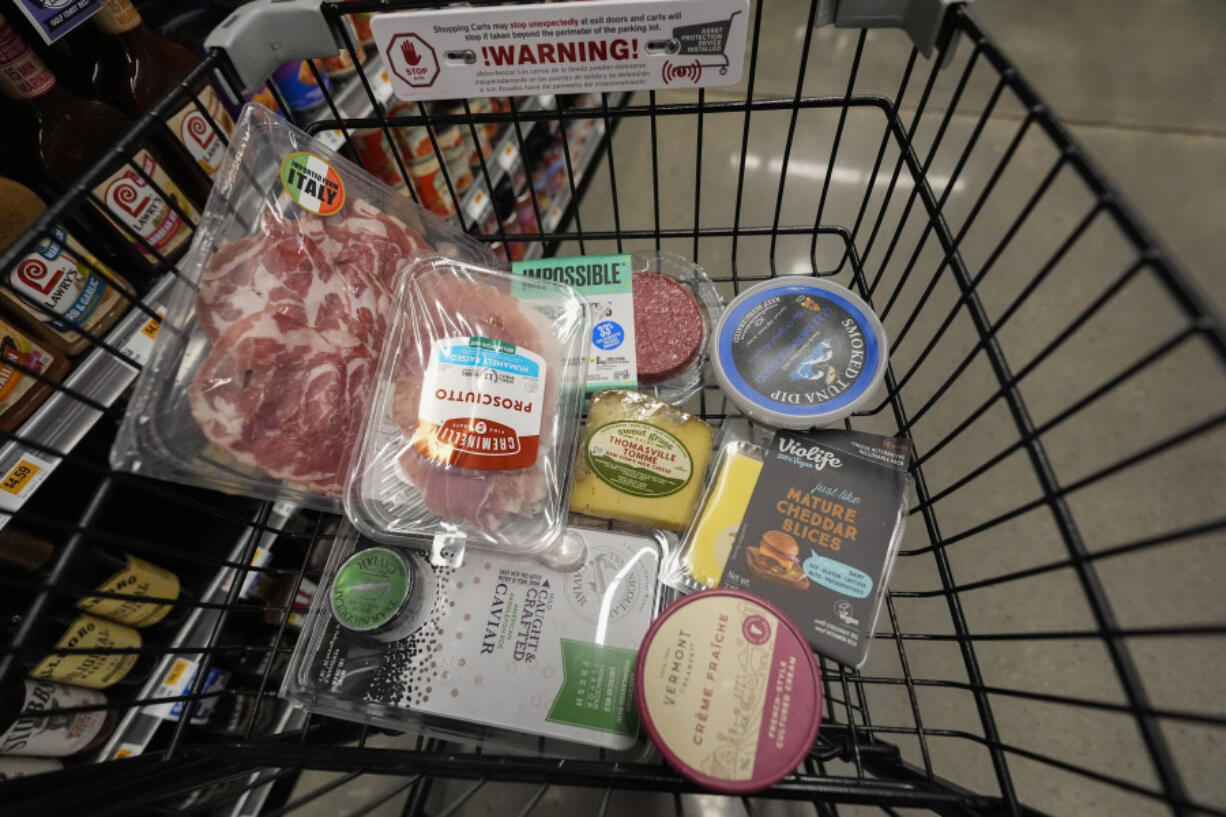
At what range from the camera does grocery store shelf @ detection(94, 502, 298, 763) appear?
968 millimetres

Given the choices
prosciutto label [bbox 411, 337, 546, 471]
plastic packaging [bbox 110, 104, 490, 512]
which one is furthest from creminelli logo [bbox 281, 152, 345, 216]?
prosciutto label [bbox 411, 337, 546, 471]

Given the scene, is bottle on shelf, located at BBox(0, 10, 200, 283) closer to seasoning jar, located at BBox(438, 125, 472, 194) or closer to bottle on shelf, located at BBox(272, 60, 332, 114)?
bottle on shelf, located at BBox(272, 60, 332, 114)

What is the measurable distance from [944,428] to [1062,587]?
0.41m

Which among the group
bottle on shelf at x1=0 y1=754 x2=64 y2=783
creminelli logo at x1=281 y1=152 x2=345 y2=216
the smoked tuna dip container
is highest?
creminelli logo at x1=281 y1=152 x2=345 y2=216

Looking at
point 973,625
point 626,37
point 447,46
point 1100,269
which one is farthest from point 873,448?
point 1100,269

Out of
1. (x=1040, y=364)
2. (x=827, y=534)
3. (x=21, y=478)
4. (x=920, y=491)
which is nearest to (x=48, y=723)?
(x=21, y=478)

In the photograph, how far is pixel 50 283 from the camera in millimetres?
750

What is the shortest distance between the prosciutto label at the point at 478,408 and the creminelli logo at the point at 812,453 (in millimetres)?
322

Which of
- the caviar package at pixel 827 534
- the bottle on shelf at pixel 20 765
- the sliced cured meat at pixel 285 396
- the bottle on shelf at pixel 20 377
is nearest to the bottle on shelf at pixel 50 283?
the bottle on shelf at pixel 20 377

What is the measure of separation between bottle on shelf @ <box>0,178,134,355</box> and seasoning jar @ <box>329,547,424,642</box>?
0.40 m

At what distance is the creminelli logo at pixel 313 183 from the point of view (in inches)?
31.0

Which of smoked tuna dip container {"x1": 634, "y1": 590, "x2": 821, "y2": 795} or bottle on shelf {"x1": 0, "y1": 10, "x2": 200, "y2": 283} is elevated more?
→ bottle on shelf {"x1": 0, "y1": 10, "x2": 200, "y2": 283}

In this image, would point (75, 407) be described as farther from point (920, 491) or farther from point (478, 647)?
point (920, 491)

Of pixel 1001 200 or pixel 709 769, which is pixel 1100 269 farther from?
pixel 709 769
